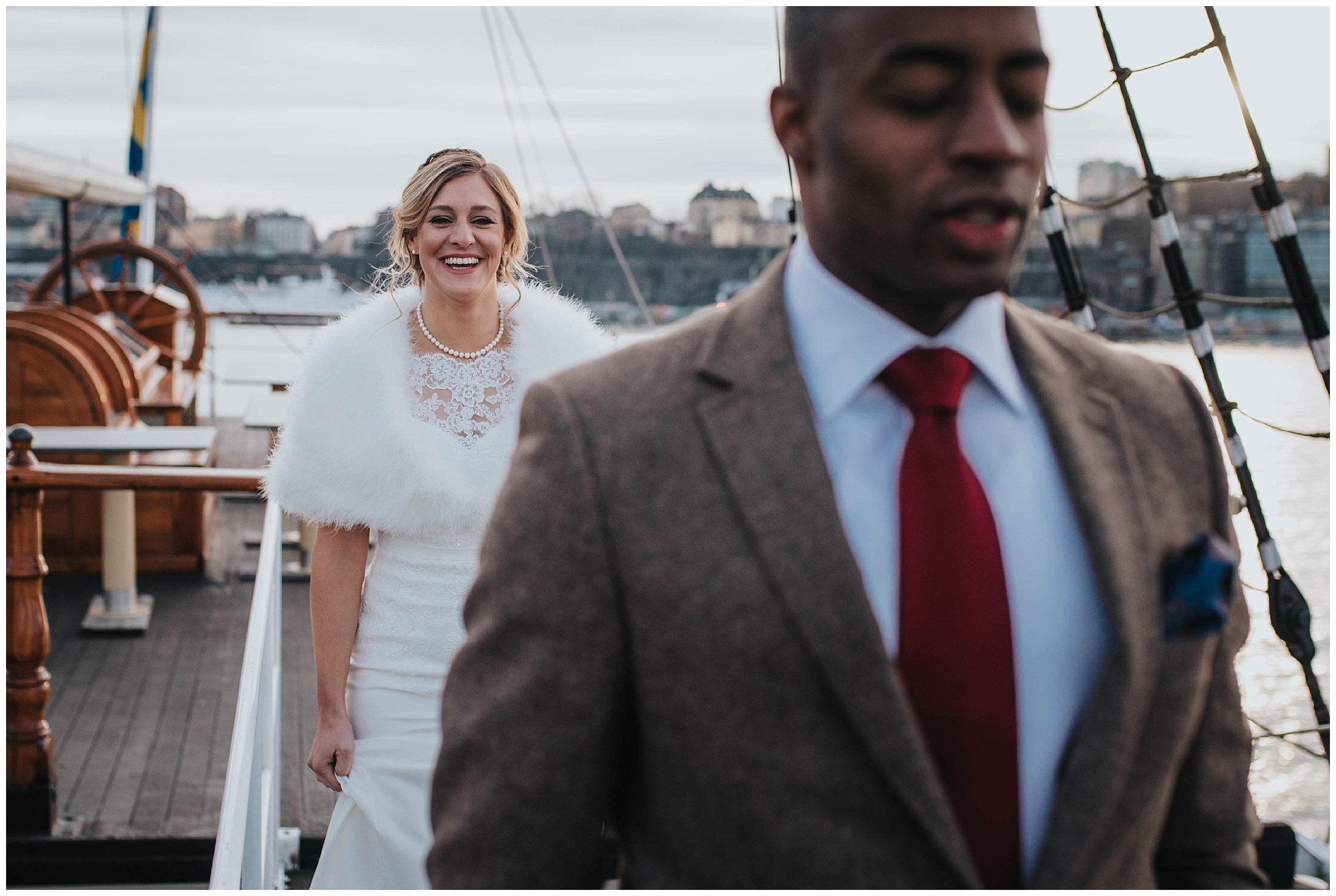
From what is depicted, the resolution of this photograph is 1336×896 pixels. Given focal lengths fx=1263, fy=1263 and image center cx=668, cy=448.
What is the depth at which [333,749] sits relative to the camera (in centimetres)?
230

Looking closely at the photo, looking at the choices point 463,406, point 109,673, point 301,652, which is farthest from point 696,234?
point 463,406

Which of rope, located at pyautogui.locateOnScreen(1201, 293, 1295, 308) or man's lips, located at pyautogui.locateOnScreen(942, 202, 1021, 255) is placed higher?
rope, located at pyautogui.locateOnScreen(1201, 293, 1295, 308)

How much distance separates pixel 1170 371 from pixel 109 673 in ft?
17.0

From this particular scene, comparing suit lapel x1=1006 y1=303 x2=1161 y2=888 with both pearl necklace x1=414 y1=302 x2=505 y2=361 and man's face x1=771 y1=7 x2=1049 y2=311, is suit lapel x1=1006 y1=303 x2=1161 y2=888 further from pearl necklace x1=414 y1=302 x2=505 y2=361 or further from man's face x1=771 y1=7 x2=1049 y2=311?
pearl necklace x1=414 y1=302 x2=505 y2=361

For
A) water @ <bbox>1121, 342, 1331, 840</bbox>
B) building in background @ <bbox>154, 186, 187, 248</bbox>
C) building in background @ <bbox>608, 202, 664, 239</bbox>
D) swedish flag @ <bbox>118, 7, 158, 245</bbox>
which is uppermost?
swedish flag @ <bbox>118, 7, 158, 245</bbox>

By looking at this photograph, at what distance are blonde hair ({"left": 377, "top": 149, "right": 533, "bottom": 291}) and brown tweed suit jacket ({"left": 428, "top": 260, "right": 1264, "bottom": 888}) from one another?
1.62m

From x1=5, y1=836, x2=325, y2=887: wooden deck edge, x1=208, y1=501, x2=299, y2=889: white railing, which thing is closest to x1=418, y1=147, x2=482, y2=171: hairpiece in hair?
x1=208, y1=501, x2=299, y2=889: white railing

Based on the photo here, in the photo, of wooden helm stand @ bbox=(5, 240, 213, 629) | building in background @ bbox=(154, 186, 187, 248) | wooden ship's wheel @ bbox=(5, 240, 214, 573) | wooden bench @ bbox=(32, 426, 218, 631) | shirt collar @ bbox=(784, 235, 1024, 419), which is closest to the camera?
shirt collar @ bbox=(784, 235, 1024, 419)

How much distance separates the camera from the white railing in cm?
175

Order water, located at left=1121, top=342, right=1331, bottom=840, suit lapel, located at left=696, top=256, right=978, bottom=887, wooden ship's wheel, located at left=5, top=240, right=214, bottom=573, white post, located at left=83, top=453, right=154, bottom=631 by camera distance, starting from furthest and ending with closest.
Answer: water, located at left=1121, top=342, right=1331, bottom=840, wooden ship's wheel, located at left=5, top=240, right=214, bottom=573, white post, located at left=83, top=453, right=154, bottom=631, suit lapel, located at left=696, top=256, right=978, bottom=887

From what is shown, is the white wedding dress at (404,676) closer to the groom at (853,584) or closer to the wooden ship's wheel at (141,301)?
the groom at (853,584)

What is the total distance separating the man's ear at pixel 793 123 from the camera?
0.93m

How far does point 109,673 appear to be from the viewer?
531 centimetres

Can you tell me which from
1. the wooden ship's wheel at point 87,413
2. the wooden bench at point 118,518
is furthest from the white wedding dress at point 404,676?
the wooden ship's wheel at point 87,413
